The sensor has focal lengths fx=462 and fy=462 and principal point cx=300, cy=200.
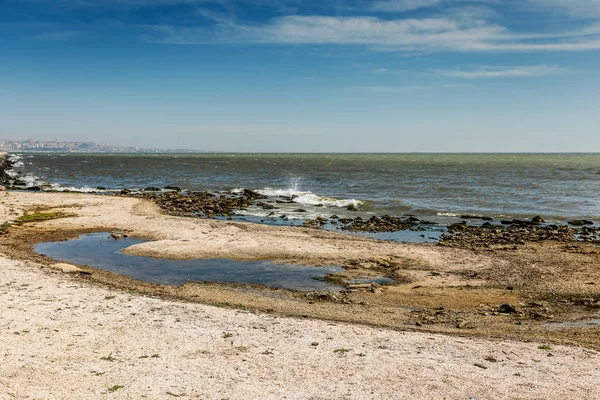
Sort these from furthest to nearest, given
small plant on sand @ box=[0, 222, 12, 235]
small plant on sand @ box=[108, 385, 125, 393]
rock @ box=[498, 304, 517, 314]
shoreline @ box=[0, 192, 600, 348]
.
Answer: small plant on sand @ box=[0, 222, 12, 235] → rock @ box=[498, 304, 517, 314] → shoreline @ box=[0, 192, 600, 348] → small plant on sand @ box=[108, 385, 125, 393]

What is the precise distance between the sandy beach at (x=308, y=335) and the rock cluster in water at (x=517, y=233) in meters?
Answer: 5.02

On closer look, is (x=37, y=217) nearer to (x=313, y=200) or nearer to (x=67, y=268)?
(x=67, y=268)

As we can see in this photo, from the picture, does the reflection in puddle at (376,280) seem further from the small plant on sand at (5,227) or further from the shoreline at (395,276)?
the small plant on sand at (5,227)

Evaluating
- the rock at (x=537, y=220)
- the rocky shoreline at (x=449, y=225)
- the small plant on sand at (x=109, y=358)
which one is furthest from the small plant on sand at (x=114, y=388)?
the rock at (x=537, y=220)

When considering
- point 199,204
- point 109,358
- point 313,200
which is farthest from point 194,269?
point 313,200

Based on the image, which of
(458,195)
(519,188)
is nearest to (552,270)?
(458,195)

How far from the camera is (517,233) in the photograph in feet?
102

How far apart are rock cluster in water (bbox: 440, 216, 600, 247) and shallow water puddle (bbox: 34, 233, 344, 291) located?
37.0ft

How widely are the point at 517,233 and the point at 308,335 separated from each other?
23.1 m

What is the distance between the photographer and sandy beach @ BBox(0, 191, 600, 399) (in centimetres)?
989

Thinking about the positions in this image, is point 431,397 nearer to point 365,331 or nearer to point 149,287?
point 365,331

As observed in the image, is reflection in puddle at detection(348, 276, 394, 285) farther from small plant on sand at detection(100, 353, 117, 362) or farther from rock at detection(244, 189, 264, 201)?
rock at detection(244, 189, 264, 201)

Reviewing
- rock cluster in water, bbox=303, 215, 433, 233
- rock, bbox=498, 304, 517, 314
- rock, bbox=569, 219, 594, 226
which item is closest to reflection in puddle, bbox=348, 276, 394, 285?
rock, bbox=498, 304, 517, 314

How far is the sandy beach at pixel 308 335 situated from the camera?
32.4ft
